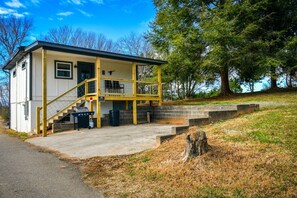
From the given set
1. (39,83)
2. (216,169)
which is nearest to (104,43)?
(39,83)

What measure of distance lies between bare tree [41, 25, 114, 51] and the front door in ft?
56.7

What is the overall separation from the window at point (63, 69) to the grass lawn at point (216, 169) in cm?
919

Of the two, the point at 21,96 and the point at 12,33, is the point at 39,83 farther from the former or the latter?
the point at 12,33

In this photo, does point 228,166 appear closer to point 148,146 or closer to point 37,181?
point 148,146

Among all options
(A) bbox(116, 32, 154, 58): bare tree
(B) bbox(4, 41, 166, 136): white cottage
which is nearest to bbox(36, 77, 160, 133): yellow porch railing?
(B) bbox(4, 41, 166, 136): white cottage

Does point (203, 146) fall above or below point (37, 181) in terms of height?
above

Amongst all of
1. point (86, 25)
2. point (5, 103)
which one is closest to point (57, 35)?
point (86, 25)

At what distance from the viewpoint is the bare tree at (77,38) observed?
30016 millimetres

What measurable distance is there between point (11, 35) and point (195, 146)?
1113 inches

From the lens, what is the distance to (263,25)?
16.6m

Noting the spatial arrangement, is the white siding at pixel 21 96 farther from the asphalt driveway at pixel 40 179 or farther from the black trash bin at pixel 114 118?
the asphalt driveway at pixel 40 179

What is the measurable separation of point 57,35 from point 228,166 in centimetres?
3031

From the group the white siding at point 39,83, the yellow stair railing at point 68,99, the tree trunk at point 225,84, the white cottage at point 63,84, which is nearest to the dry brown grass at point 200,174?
the white cottage at point 63,84

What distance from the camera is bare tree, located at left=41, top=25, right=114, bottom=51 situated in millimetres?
30016
